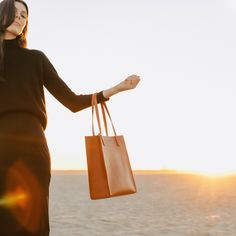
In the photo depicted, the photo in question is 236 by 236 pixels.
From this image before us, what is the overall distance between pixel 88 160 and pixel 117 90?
A: 16.1 inches

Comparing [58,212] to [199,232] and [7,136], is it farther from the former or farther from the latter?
[7,136]

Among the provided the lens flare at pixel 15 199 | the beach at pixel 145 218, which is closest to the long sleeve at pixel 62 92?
the lens flare at pixel 15 199

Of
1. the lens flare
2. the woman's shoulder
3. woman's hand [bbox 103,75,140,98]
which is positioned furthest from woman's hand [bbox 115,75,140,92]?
the lens flare

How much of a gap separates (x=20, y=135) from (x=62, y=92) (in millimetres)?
461

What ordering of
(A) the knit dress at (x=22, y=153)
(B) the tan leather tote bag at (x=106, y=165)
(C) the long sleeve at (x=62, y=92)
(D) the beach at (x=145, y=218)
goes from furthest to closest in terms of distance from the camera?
(D) the beach at (x=145, y=218) < (B) the tan leather tote bag at (x=106, y=165) < (C) the long sleeve at (x=62, y=92) < (A) the knit dress at (x=22, y=153)

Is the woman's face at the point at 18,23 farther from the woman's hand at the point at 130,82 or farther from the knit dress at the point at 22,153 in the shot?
the woman's hand at the point at 130,82

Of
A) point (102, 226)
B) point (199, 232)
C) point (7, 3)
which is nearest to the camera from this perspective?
point (7, 3)

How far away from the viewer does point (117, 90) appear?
3.01 metres

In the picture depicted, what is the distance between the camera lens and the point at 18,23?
272 centimetres

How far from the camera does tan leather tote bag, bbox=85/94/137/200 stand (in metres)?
3.03

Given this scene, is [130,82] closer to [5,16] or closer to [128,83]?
[128,83]

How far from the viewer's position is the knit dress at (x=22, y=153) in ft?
8.44

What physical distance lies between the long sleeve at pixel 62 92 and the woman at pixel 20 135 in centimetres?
10

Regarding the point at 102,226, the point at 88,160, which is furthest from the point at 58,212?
the point at 88,160
